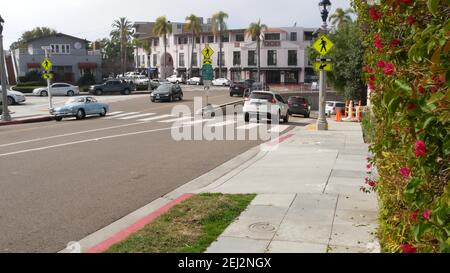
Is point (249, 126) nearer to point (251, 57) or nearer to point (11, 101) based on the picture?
point (11, 101)

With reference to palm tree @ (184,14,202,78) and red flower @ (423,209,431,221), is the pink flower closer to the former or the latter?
red flower @ (423,209,431,221)

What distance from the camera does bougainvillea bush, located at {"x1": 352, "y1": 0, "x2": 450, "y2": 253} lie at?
2475 millimetres

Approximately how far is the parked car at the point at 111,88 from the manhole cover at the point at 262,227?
47.2m

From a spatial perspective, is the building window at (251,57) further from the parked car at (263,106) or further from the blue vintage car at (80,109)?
the parked car at (263,106)

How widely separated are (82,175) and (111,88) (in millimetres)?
42319

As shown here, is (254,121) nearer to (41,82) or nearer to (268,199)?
(268,199)

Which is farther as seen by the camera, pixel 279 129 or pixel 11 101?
pixel 11 101

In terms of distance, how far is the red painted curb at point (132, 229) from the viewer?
6193mm

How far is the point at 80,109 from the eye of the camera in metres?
27.9

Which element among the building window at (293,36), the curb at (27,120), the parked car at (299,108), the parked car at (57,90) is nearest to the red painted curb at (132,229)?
the curb at (27,120)

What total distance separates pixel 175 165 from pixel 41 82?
52984 millimetres

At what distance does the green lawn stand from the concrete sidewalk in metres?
0.20

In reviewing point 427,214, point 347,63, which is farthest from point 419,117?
point 347,63

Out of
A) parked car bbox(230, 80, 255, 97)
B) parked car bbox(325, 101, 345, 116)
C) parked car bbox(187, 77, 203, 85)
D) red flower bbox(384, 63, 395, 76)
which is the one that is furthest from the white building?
red flower bbox(384, 63, 395, 76)
